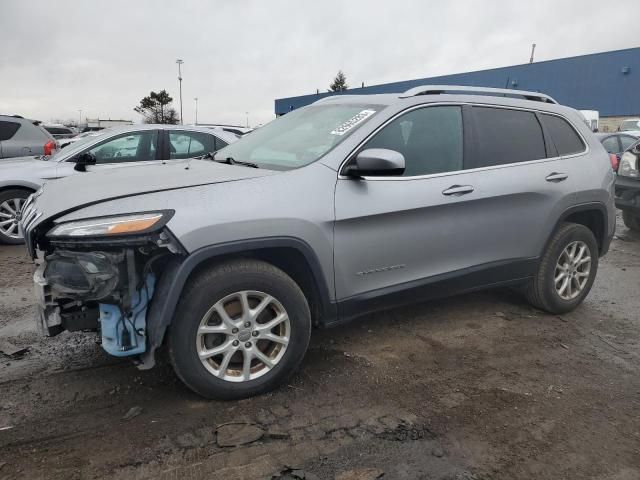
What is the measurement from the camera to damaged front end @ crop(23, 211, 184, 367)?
2.51m

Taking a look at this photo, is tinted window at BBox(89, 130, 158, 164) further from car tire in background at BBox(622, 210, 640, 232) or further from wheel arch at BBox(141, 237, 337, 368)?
car tire in background at BBox(622, 210, 640, 232)

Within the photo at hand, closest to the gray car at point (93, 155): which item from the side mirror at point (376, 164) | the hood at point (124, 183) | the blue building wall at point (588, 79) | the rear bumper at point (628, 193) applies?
the hood at point (124, 183)

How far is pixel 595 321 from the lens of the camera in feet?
14.5

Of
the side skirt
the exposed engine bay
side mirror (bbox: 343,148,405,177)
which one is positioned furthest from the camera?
the side skirt

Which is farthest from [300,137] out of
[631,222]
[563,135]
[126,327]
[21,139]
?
[21,139]

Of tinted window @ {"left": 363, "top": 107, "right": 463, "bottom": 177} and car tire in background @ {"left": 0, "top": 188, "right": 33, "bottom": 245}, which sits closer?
tinted window @ {"left": 363, "top": 107, "right": 463, "bottom": 177}

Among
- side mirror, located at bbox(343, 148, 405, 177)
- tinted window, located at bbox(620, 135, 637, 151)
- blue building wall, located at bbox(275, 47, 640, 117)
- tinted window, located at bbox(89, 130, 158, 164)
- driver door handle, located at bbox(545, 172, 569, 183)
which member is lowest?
driver door handle, located at bbox(545, 172, 569, 183)

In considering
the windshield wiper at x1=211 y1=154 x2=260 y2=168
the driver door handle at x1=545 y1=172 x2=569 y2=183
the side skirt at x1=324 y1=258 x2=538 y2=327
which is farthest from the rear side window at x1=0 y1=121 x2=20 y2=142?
the driver door handle at x1=545 y1=172 x2=569 y2=183

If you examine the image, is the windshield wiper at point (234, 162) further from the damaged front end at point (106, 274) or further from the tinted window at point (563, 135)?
the tinted window at point (563, 135)

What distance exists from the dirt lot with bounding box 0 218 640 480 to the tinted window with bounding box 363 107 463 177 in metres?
1.32

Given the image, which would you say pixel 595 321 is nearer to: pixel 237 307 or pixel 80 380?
pixel 237 307

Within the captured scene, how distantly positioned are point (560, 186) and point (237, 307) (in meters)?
2.82

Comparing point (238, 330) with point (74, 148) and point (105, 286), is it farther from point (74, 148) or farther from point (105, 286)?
point (74, 148)

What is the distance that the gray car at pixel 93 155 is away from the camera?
6.62 metres
